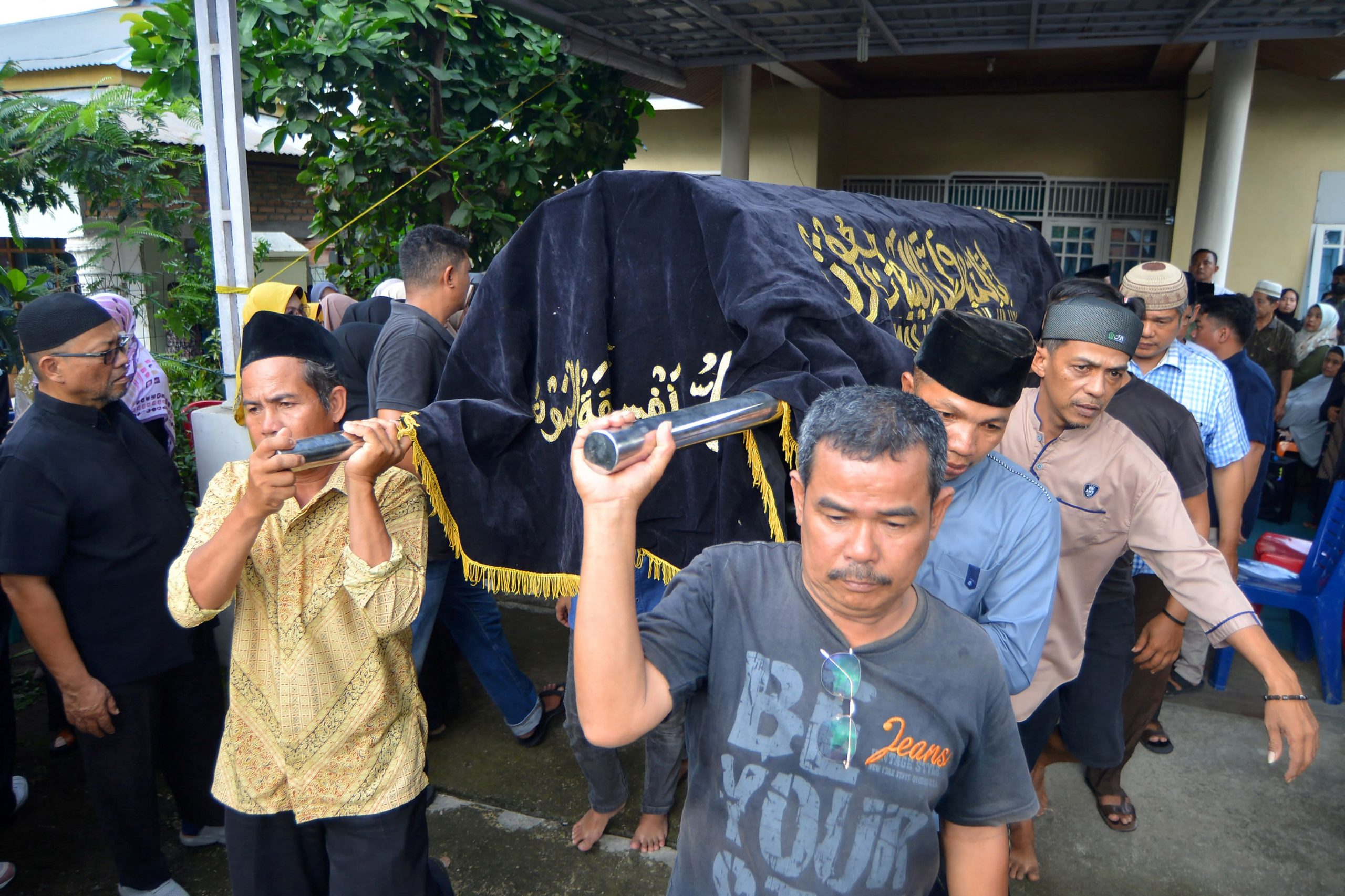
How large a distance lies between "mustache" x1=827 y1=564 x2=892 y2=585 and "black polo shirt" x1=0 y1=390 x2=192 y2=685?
207 centimetres

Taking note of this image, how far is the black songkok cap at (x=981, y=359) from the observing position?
67.5 inches

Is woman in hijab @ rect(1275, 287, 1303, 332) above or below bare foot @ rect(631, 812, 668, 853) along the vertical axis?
above

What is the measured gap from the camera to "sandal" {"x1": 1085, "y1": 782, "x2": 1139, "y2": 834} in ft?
9.70

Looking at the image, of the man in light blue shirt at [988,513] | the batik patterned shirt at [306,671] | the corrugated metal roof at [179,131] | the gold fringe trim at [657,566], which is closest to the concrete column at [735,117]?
the corrugated metal roof at [179,131]

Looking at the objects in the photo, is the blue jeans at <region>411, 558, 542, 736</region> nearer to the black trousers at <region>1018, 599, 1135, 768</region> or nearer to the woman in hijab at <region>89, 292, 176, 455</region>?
the woman in hijab at <region>89, 292, 176, 455</region>

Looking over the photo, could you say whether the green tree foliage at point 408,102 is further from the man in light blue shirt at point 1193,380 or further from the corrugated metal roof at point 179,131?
the man in light blue shirt at point 1193,380

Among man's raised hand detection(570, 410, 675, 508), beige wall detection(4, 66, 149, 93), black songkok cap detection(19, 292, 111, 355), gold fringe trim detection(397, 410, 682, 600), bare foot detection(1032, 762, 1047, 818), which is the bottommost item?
bare foot detection(1032, 762, 1047, 818)

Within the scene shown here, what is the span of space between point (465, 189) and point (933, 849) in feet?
17.1

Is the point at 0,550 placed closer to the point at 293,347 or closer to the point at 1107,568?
the point at 293,347

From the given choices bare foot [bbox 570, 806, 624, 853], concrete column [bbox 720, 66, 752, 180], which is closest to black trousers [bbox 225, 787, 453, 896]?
bare foot [bbox 570, 806, 624, 853]

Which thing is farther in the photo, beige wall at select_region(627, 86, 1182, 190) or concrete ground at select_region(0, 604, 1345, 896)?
beige wall at select_region(627, 86, 1182, 190)

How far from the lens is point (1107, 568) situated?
236 cm

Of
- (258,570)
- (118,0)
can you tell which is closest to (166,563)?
(258,570)

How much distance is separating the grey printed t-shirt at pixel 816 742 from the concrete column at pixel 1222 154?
20.6ft
